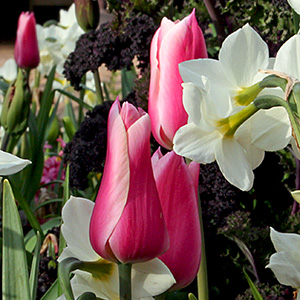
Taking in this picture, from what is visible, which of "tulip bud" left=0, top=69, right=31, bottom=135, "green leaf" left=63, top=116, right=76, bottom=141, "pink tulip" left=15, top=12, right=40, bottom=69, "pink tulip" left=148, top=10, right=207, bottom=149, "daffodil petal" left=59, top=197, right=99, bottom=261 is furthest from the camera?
"green leaf" left=63, top=116, right=76, bottom=141

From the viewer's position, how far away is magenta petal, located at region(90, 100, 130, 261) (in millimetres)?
455

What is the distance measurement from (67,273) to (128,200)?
78 millimetres

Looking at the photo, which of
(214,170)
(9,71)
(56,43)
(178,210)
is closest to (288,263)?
(178,210)

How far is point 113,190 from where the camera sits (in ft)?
1.51

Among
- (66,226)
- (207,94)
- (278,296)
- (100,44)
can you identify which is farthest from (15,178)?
(207,94)

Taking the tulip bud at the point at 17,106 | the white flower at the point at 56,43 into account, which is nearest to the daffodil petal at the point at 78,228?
the tulip bud at the point at 17,106

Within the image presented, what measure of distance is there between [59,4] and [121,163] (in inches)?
336

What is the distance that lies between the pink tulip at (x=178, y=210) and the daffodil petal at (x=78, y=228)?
71mm

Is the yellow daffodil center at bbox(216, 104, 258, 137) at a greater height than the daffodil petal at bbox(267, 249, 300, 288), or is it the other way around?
the yellow daffodil center at bbox(216, 104, 258, 137)

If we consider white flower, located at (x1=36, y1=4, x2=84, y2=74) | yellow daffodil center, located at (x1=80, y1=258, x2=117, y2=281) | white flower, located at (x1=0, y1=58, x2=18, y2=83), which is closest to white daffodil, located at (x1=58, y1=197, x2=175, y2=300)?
yellow daffodil center, located at (x1=80, y1=258, x2=117, y2=281)

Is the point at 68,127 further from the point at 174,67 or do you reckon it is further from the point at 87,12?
the point at 174,67

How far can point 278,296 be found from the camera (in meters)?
1.01

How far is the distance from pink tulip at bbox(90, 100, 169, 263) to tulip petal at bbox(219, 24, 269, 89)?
90mm

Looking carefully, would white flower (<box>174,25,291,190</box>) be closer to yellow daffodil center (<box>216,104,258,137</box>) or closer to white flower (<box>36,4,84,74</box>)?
yellow daffodil center (<box>216,104,258,137</box>)
